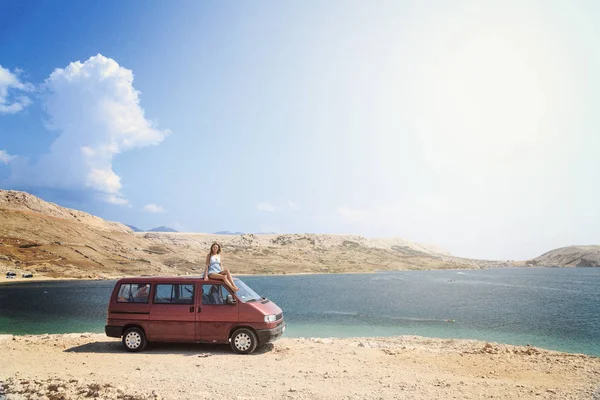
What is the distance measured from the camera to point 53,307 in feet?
137

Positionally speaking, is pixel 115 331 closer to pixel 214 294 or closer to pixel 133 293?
pixel 133 293

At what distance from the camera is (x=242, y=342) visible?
13945 millimetres

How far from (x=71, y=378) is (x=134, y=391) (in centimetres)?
271

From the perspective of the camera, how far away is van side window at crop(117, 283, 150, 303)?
575 inches

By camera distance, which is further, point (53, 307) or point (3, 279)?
point (3, 279)

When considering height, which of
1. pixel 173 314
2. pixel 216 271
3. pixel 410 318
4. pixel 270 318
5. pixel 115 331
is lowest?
pixel 410 318

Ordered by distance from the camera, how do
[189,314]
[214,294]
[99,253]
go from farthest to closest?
[99,253], [214,294], [189,314]

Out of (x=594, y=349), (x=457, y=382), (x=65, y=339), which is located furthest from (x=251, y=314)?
(x=594, y=349)

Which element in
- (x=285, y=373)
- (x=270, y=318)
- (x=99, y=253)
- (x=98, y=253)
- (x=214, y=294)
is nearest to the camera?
(x=285, y=373)

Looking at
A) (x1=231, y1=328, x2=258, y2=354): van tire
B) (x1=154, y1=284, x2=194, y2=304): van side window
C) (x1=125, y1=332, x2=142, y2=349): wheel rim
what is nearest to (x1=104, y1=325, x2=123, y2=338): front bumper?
(x1=125, y1=332, x2=142, y2=349): wheel rim

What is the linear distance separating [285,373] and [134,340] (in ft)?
21.4

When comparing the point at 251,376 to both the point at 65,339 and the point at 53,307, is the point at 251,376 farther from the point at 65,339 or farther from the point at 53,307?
the point at 53,307

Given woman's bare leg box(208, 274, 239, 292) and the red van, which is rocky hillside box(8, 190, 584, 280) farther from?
woman's bare leg box(208, 274, 239, 292)

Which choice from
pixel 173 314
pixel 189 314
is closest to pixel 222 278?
pixel 189 314
